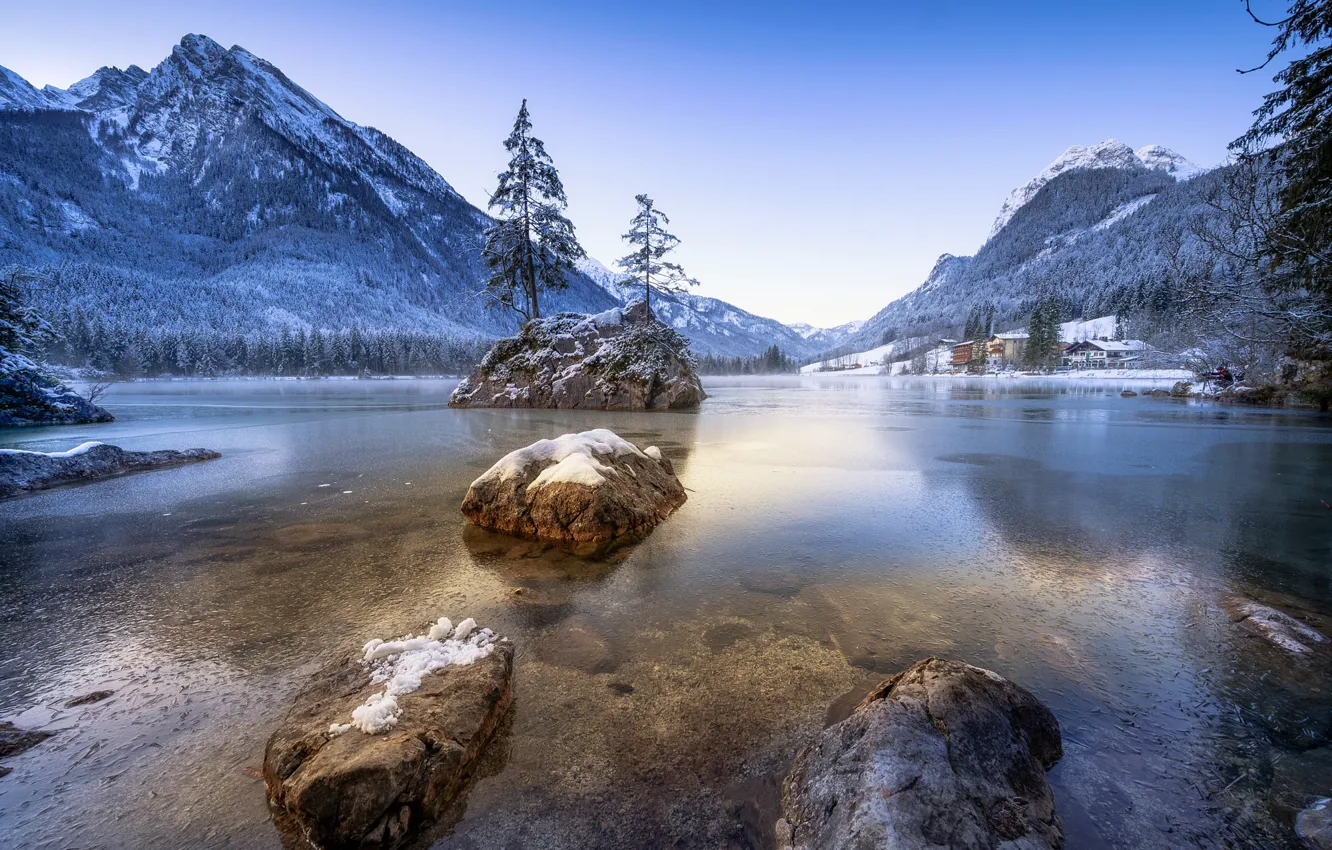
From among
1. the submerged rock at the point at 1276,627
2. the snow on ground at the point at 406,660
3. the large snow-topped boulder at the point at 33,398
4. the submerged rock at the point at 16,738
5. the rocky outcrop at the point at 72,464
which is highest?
the large snow-topped boulder at the point at 33,398

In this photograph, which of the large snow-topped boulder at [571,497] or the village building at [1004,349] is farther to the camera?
the village building at [1004,349]

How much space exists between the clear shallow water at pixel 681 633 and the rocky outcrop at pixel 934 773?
0.68 feet

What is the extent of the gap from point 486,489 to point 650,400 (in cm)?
2016

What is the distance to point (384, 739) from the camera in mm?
2469

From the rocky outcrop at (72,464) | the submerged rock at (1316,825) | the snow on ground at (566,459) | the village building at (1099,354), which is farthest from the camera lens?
the village building at (1099,354)

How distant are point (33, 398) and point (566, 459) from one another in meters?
22.8

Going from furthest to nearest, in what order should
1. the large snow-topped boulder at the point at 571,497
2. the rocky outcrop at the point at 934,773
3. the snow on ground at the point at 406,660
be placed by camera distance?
the large snow-topped boulder at the point at 571,497 → the snow on ground at the point at 406,660 → the rocky outcrop at the point at 934,773

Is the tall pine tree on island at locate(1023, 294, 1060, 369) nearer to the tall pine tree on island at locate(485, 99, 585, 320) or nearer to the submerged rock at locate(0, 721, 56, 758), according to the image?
the tall pine tree on island at locate(485, 99, 585, 320)

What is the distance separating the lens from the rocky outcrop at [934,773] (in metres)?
2.07

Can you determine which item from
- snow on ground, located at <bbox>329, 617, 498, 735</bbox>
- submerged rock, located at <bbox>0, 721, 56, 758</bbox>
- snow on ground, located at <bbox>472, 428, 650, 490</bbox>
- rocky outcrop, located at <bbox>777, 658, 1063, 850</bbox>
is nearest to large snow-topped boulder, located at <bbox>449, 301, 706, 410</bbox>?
snow on ground, located at <bbox>472, 428, 650, 490</bbox>

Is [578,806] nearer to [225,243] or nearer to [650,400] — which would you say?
[650,400]

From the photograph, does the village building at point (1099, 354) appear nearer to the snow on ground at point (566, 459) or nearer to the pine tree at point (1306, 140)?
the pine tree at point (1306, 140)

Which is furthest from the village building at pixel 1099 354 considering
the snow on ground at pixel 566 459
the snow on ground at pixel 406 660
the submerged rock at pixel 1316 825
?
the snow on ground at pixel 406 660

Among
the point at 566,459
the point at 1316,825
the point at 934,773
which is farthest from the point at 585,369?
the point at 1316,825
